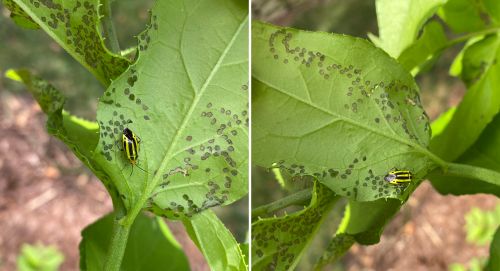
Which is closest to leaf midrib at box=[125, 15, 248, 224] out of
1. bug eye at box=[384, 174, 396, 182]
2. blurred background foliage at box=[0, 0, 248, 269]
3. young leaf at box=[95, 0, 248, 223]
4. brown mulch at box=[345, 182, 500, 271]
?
young leaf at box=[95, 0, 248, 223]

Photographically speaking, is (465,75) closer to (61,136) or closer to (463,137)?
(463,137)

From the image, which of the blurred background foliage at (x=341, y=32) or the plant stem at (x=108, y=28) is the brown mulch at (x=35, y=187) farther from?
the plant stem at (x=108, y=28)

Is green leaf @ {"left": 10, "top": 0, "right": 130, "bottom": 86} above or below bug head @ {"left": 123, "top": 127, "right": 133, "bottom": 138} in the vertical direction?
above

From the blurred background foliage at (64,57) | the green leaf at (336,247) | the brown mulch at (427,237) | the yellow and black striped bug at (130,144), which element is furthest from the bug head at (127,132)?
the brown mulch at (427,237)

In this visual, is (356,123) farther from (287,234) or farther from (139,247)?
(139,247)

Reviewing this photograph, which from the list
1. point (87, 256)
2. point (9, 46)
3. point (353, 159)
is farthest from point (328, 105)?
point (9, 46)

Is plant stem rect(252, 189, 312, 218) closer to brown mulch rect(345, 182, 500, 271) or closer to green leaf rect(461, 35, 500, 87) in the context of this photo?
green leaf rect(461, 35, 500, 87)
